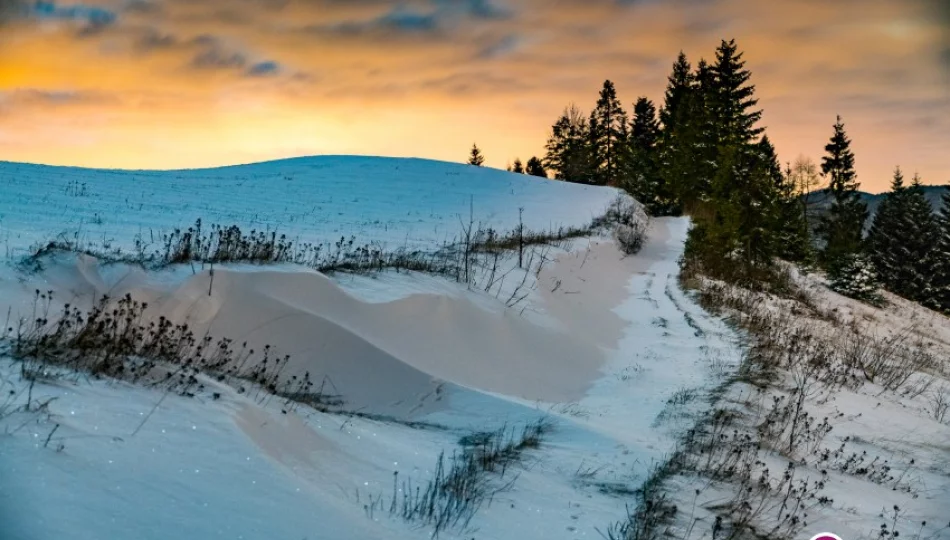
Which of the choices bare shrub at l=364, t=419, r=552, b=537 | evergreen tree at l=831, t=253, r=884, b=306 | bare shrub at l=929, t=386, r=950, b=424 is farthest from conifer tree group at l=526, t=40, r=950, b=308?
bare shrub at l=364, t=419, r=552, b=537

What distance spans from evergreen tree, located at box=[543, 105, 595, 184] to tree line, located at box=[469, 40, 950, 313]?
0.09 m

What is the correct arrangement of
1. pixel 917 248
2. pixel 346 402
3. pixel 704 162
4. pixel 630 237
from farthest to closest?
pixel 917 248, pixel 704 162, pixel 630 237, pixel 346 402

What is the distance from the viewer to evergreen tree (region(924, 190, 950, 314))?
5159 cm

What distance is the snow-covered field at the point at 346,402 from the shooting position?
312 cm

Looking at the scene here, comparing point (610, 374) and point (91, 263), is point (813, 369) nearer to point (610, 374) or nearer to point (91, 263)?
point (610, 374)

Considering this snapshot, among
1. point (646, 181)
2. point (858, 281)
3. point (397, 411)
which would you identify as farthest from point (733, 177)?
point (397, 411)

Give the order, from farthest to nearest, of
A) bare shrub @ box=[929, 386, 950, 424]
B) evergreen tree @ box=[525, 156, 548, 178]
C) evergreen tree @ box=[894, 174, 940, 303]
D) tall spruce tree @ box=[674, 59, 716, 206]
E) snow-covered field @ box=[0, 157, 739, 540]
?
evergreen tree @ box=[525, 156, 548, 178], evergreen tree @ box=[894, 174, 940, 303], tall spruce tree @ box=[674, 59, 716, 206], bare shrub @ box=[929, 386, 950, 424], snow-covered field @ box=[0, 157, 739, 540]

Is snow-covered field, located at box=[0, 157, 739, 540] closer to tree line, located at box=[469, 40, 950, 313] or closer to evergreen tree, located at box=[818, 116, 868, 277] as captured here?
tree line, located at box=[469, 40, 950, 313]

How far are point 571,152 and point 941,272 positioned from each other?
30989 millimetres

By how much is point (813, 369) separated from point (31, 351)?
9286 mm

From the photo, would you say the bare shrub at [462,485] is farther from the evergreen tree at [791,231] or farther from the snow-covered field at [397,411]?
the evergreen tree at [791,231]

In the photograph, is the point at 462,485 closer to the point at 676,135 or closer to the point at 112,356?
the point at 112,356

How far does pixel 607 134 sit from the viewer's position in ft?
189

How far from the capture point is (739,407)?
7.11m
